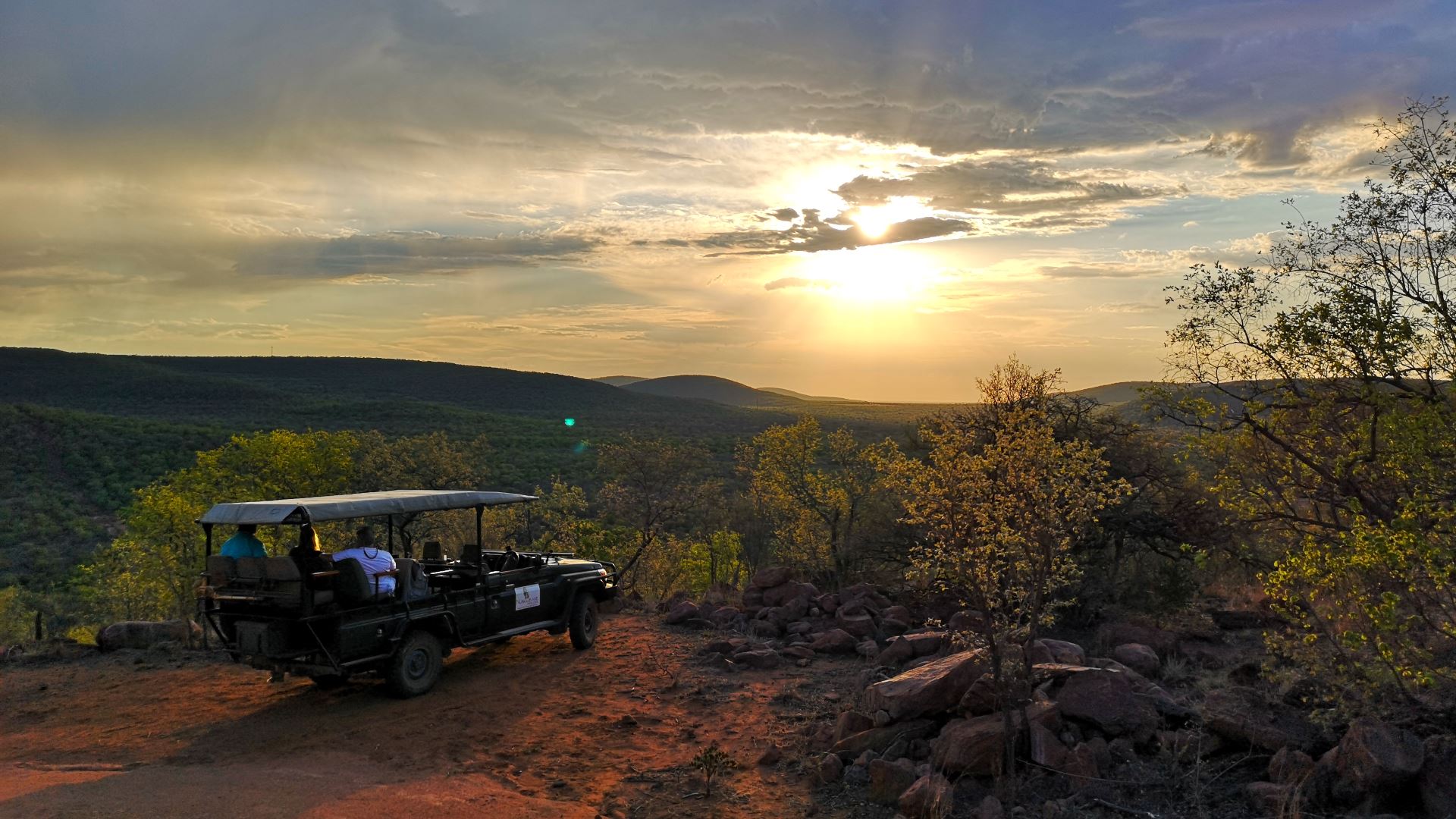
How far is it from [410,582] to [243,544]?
80.2 inches

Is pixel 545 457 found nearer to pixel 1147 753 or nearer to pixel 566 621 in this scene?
pixel 566 621

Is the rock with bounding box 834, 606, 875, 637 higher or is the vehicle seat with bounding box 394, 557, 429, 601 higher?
the vehicle seat with bounding box 394, 557, 429, 601

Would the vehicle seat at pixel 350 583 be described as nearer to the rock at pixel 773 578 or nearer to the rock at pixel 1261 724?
the rock at pixel 1261 724

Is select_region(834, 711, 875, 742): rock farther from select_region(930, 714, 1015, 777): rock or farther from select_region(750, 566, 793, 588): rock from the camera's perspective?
select_region(750, 566, 793, 588): rock

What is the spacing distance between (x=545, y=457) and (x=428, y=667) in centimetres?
4550

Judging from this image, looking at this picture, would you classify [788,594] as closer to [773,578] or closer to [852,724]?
[773,578]

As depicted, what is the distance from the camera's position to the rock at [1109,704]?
8.47 m

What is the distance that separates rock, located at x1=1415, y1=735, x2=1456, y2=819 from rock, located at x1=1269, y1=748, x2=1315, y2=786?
0.74 metres

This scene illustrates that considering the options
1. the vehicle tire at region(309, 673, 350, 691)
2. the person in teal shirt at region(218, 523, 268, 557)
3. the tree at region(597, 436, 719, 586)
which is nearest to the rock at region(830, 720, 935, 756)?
the vehicle tire at region(309, 673, 350, 691)

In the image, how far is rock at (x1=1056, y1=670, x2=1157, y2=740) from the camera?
8.47 m

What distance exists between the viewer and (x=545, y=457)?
184 ft

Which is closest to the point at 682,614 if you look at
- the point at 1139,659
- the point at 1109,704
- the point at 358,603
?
the point at 358,603

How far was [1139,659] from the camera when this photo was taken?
37.2 ft

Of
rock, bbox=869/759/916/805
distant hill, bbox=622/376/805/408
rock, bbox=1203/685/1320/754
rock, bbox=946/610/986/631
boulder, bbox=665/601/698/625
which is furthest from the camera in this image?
distant hill, bbox=622/376/805/408
